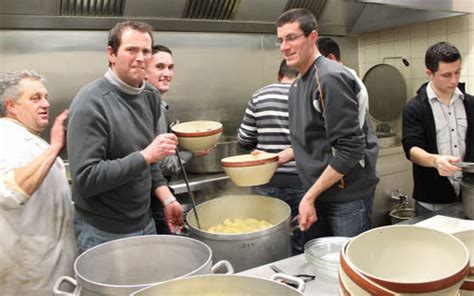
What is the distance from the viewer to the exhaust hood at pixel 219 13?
7.67 ft

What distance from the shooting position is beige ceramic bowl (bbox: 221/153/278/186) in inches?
64.7

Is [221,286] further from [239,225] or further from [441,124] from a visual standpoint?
[441,124]

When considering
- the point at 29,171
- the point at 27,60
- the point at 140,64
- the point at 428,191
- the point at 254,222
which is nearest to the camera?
the point at 29,171

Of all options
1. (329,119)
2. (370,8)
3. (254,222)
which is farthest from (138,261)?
(370,8)

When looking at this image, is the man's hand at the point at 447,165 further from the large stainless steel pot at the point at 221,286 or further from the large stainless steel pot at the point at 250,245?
the large stainless steel pot at the point at 221,286

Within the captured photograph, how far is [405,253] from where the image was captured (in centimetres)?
80

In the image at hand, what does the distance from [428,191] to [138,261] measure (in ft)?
4.86

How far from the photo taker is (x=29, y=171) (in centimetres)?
136

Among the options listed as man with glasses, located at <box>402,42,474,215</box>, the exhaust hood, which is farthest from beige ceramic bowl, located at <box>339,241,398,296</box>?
the exhaust hood

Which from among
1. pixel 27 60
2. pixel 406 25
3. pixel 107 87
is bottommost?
pixel 107 87

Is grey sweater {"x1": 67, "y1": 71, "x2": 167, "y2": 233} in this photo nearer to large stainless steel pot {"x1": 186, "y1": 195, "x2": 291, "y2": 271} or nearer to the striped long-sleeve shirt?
large stainless steel pot {"x1": 186, "y1": 195, "x2": 291, "y2": 271}

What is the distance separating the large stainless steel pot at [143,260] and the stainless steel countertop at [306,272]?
7.4 inches

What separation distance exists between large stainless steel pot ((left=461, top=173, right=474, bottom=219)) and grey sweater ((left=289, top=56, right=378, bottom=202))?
1.07ft

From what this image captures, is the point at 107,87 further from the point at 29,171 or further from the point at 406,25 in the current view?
the point at 406,25
